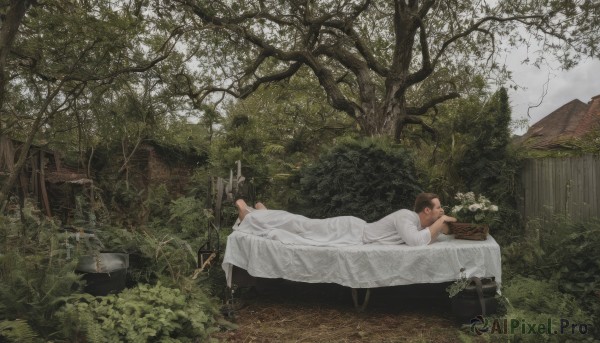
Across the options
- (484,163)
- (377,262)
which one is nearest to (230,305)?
(377,262)

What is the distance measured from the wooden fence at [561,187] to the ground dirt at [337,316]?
2205 millimetres

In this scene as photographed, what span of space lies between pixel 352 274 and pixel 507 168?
3288 mm

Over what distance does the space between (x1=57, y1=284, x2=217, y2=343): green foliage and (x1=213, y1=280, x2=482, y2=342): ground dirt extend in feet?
1.75

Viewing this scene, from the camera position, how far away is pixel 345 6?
8922mm

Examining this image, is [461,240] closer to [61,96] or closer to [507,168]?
[507,168]

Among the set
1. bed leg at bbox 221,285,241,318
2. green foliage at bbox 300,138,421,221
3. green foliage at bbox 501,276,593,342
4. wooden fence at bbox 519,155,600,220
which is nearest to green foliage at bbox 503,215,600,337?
green foliage at bbox 501,276,593,342

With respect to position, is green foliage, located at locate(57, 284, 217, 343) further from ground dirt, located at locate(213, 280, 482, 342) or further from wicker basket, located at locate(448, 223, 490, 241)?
wicker basket, located at locate(448, 223, 490, 241)

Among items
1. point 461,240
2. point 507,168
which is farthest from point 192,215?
point 507,168

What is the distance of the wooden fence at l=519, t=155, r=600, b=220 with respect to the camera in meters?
5.51

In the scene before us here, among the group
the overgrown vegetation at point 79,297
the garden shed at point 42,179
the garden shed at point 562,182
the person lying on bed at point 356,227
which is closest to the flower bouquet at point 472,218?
the person lying on bed at point 356,227

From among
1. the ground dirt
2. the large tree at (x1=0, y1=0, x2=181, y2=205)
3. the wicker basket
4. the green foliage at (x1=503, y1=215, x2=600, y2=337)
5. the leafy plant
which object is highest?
the large tree at (x1=0, y1=0, x2=181, y2=205)

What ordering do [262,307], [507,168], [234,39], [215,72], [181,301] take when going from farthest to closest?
[215,72] → [234,39] → [507,168] → [262,307] → [181,301]

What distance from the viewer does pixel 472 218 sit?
5.19 m

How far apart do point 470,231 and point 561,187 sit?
6.87 ft
